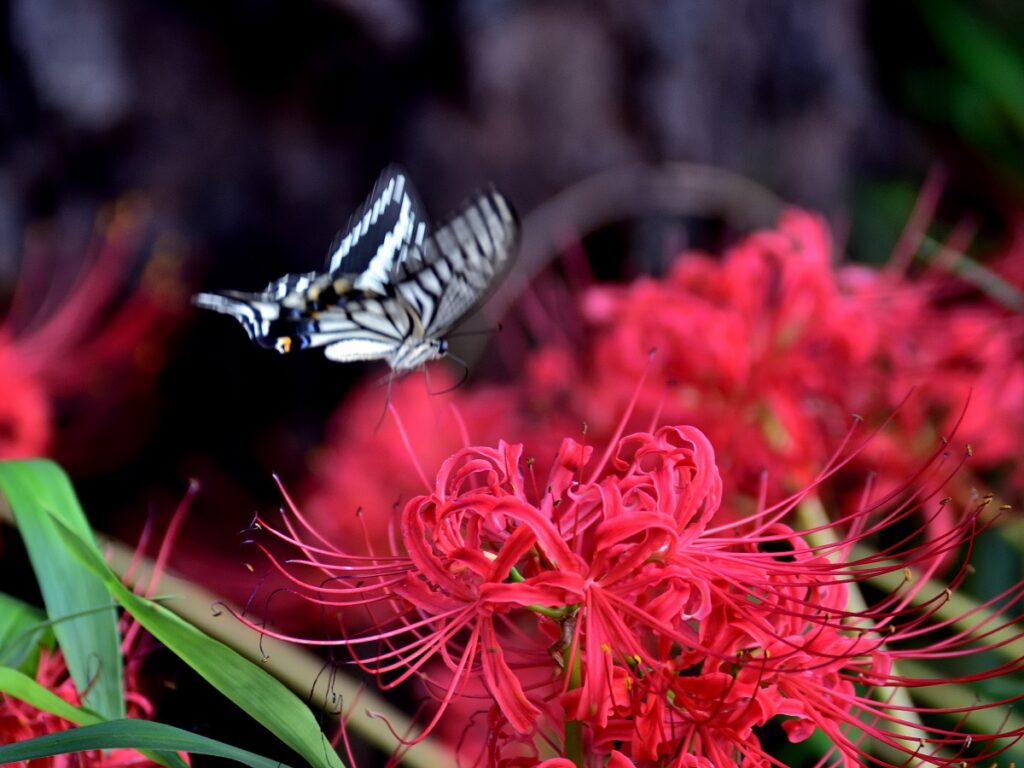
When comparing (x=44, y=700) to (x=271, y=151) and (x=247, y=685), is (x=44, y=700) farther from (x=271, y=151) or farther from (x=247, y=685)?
(x=271, y=151)

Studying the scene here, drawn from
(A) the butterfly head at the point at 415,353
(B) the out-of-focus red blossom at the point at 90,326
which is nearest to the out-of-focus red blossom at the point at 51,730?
(A) the butterfly head at the point at 415,353

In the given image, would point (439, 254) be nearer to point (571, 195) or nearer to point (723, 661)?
point (723, 661)

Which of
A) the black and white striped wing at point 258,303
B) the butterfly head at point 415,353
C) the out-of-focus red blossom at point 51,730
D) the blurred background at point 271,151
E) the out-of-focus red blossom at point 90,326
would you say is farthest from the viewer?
the blurred background at point 271,151

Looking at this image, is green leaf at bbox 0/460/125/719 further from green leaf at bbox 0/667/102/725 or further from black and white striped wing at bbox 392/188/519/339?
black and white striped wing at bbox 392/188/519/339

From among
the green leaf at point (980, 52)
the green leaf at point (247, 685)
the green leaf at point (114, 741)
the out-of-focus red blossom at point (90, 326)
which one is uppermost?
the green leaf at point (980, 52)

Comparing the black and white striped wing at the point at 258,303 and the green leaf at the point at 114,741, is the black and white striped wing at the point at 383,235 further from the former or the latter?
the green leaf at the point at 114,741

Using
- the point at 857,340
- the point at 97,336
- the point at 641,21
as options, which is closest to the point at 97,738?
the point at 857,340
